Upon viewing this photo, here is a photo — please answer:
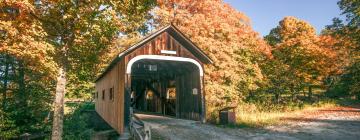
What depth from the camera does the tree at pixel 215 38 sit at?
1908 centimetres

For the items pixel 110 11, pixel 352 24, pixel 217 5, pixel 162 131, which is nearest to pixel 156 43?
pixel 110 11

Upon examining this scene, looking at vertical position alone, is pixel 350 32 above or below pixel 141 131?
above

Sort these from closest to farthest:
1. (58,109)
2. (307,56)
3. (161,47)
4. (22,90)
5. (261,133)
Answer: (58,109) < (261,133) < (22,90) < (161,47) < (307,56)

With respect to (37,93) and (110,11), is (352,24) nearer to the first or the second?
(110,11)

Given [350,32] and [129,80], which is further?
[350,32]

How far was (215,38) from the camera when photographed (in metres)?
20.8

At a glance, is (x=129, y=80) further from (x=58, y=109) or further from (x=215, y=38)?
(x=215, y=38)

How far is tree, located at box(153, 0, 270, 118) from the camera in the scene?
1908cm

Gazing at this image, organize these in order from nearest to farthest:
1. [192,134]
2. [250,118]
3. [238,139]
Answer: [238,139] → [192,134] → [250,118]

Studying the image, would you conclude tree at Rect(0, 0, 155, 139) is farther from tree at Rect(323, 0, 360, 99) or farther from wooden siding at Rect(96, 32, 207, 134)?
tree at Rect(323, 0, 360, 99)

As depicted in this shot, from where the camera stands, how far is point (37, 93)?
13969mm

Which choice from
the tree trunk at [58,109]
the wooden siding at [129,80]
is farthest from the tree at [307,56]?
the tree trunk at [58,109]

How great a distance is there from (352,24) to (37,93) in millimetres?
24780

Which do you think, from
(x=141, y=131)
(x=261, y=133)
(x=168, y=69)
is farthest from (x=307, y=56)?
(x=141, y=131)
